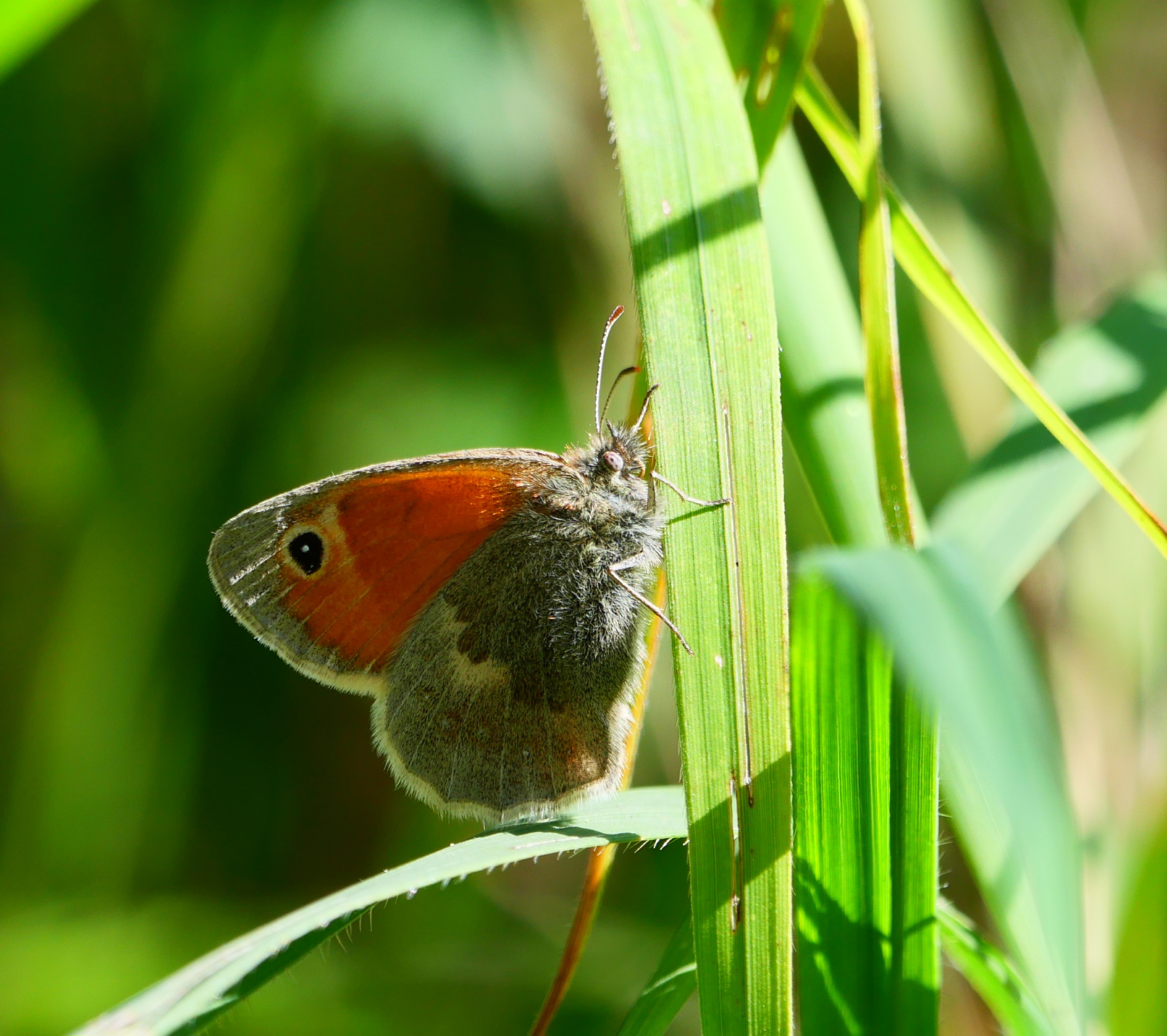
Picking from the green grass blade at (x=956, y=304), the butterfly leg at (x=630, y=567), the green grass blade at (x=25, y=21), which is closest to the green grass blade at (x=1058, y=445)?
the green grass blade at (x=956, y=304)

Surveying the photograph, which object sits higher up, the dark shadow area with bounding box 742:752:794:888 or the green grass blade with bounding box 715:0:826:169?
the green grass blade with bounding box 715:0:826:169

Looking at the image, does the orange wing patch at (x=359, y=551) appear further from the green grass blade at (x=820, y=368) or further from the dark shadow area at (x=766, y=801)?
the dark shadow area at (x=766, y=801)

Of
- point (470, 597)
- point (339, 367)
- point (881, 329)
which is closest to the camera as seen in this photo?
point (881, 329)

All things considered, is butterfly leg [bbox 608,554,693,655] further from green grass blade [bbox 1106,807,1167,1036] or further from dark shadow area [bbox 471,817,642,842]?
green grass blade [bbox 1106,807,1167,1036]

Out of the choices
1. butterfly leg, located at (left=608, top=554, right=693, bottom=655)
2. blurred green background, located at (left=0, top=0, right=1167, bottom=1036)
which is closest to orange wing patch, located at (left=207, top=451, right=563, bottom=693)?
butterfly leg, located at (left=608, top=554, right=693, bottom=655)

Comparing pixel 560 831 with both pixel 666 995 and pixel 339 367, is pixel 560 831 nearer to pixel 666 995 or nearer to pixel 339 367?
pixel 666 995

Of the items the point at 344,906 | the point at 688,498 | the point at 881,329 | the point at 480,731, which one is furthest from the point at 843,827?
the point at 480,731
